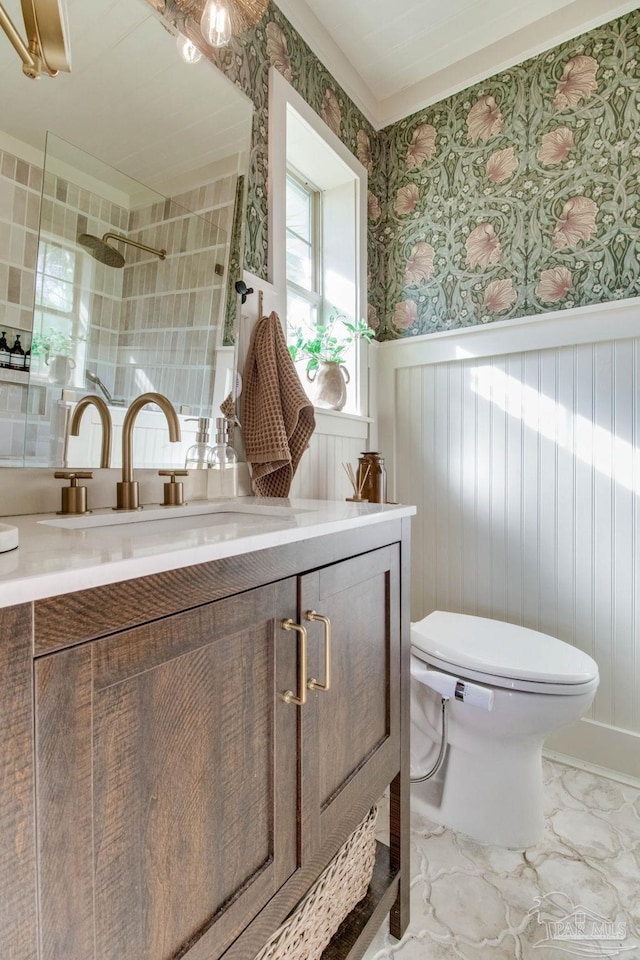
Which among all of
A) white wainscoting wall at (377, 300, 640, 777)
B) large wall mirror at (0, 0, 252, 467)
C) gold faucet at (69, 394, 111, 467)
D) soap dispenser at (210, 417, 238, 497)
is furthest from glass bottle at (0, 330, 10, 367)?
white wainscoting wall at (377, 300, 640, 777)

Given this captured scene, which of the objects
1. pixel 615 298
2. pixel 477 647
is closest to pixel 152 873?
pixel 477 647

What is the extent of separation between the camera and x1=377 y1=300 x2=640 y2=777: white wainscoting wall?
1.60 metres

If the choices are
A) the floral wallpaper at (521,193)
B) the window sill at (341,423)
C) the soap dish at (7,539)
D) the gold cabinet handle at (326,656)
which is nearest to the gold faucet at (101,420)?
the soap dish at (7,539)

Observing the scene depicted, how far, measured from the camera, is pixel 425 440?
6.57 feet

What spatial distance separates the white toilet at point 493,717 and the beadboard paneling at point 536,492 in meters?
0.36

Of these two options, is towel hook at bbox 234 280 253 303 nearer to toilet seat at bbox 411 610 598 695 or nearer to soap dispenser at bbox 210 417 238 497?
soap dispenser at bbox 210 417 238 497

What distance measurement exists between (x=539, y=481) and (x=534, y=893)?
1185 mm

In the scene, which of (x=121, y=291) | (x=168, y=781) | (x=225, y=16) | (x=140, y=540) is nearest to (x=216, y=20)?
(x=225, y=16)

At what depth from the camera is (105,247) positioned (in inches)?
40.7

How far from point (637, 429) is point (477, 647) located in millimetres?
894

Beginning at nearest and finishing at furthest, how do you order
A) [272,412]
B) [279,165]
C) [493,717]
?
[493,717] → [272,412] → [279,165]

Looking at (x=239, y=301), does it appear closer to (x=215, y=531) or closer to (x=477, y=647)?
(x=215, y=531)

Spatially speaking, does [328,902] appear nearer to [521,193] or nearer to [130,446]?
Answer: [130,446]

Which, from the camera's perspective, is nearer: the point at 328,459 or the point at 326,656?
the point at 326,656
